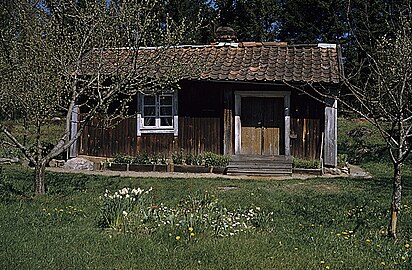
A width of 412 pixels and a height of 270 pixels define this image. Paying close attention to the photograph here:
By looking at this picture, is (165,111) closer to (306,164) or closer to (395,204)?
(306,164)

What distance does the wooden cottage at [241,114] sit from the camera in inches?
604

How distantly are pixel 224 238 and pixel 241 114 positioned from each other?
9.55m

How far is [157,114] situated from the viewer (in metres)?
16.5

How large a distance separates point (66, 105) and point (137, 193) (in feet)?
13.3

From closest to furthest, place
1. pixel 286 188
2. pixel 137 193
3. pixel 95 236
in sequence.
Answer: pixel 95 236 < pixel 137 193 < pixel 286 188

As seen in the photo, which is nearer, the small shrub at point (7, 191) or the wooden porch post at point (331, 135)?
the small shrub at point (7, 191)

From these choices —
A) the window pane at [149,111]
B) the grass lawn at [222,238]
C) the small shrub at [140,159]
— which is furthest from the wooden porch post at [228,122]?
the grass lawn at [222,238]

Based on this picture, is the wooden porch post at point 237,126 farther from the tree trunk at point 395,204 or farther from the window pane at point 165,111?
the tree trunk at point 395,204

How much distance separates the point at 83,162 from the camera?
15844mm

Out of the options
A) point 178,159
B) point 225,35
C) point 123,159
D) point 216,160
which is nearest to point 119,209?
point 216,160

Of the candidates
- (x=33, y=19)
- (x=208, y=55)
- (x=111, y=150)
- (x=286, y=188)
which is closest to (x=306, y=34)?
(x=208, y=55)

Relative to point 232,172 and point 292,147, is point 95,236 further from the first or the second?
point 292,147

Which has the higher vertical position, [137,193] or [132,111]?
[132,111]

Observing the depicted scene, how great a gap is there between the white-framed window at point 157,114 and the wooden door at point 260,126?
2191mm
